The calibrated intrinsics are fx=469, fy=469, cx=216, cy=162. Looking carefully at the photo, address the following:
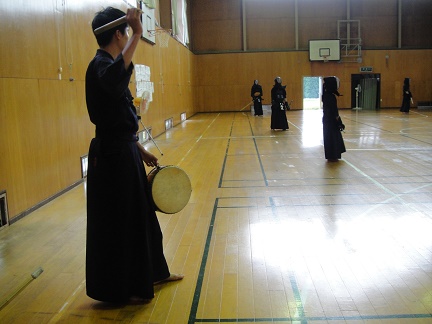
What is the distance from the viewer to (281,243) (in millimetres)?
4602

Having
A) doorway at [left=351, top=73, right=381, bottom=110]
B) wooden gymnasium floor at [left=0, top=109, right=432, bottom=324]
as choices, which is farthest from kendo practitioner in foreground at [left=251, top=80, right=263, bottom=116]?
wooden gymnasium floor at [left=0, top=109, right=432, bottom=324]

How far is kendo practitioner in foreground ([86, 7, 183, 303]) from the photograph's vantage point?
124 inches

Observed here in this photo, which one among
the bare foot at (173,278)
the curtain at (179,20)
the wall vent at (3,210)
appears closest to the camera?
the bare foot at (173,278)

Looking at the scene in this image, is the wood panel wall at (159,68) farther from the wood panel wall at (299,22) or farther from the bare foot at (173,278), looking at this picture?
the bare foot at (173,278)

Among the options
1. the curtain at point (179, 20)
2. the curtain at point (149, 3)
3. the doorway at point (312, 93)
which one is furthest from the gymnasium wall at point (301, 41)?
the curtain at point (149, 3)

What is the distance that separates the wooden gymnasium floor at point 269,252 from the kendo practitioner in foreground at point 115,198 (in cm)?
23

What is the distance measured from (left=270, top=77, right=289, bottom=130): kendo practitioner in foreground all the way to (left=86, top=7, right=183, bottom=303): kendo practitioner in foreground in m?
12.4

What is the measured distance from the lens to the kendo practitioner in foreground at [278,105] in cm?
1530

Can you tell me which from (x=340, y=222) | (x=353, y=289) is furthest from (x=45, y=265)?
(x=340, y=222)

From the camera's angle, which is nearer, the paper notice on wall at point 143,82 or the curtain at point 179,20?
the paper notice on wall at point 143,82

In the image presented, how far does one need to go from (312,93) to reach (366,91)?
365 cm

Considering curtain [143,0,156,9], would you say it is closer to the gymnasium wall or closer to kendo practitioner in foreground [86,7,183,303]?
kendo practitioner in foreground [86,7,183,303]

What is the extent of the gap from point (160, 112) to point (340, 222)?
38.1 ft

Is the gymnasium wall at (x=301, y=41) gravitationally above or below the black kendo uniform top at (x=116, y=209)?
above
